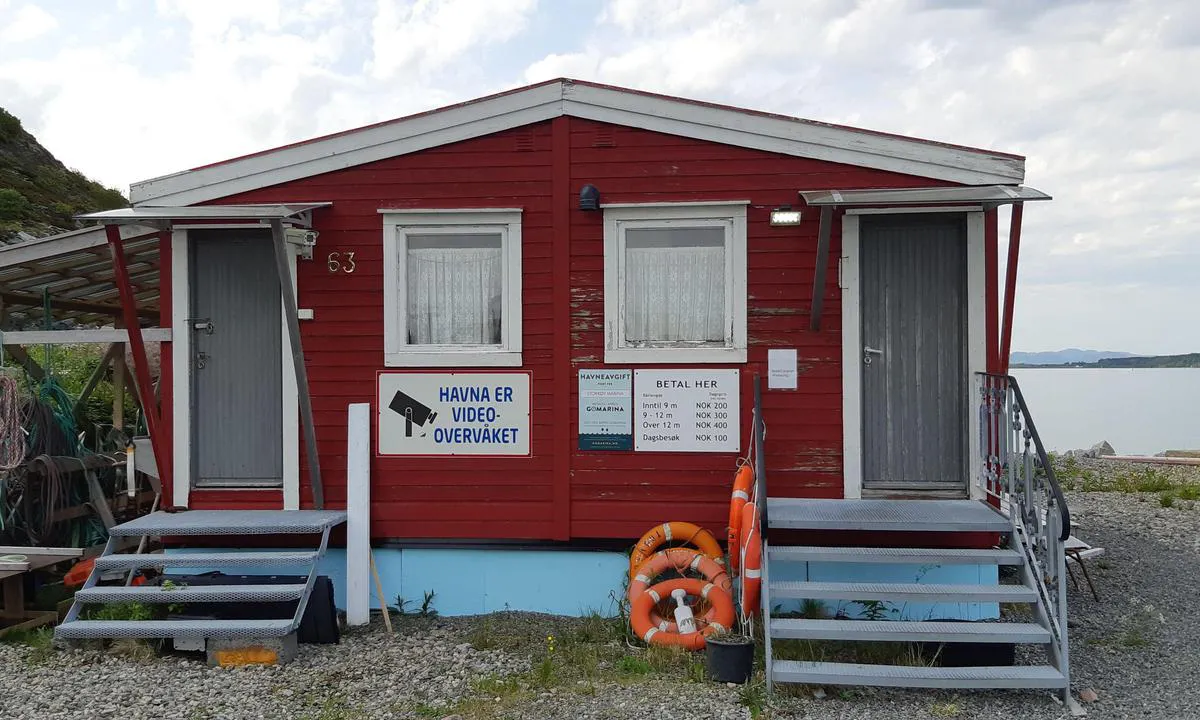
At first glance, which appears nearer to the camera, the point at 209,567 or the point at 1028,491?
the point at 1028,491

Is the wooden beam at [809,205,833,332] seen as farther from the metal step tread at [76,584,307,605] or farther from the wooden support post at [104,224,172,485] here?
the wooden support post at [104,224,172,485]

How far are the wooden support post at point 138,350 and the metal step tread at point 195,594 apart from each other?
1014 millimetres

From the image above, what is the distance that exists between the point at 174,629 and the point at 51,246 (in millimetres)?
3088

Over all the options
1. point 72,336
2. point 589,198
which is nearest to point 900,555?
point 589,198

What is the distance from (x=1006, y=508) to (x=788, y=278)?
6.77 ft

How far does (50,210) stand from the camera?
78.7ft

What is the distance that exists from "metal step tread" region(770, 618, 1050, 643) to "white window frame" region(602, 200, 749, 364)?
192 cm

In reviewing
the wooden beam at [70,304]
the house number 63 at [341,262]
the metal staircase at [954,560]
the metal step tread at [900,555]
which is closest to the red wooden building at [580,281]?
the house number 63 at [341,262]

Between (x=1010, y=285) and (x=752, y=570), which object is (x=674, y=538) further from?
(x=1010, y=285)

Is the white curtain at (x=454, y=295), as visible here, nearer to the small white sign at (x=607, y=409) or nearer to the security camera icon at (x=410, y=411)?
the security camera icon at (x=410, y=411)

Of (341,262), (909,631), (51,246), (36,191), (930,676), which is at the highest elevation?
(36,191)

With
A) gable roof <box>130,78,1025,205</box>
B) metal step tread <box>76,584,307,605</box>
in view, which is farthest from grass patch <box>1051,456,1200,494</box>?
metal step tread <box>76,584,307,605</box>

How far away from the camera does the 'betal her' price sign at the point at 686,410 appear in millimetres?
6465

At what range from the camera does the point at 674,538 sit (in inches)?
249
